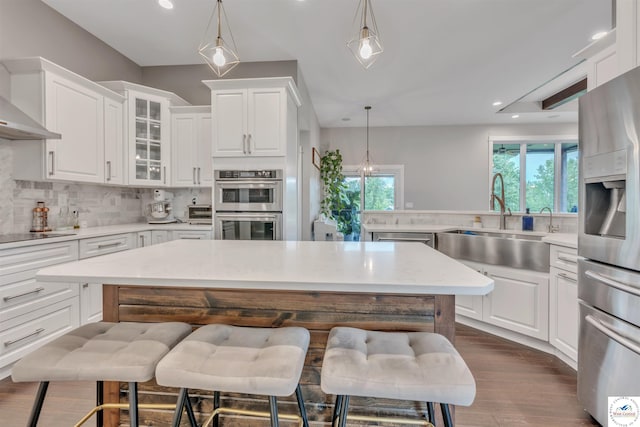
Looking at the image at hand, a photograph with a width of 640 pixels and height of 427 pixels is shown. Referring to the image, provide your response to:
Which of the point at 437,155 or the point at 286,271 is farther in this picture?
the point at 437,155

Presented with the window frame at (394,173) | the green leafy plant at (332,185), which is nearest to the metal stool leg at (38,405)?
the green leafy plant at (332,185)

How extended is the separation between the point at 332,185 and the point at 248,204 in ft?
11.0

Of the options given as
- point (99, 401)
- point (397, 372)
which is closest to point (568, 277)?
point (397, 372)

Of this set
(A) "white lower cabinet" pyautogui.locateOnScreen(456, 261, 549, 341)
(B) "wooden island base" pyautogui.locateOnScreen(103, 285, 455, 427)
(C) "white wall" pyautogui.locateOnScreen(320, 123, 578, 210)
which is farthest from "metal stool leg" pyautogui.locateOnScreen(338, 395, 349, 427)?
(C) "white wall" pyautogui.locateOnScreen(320, 123, 578, 210)

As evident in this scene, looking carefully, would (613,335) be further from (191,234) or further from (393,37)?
(191,234)

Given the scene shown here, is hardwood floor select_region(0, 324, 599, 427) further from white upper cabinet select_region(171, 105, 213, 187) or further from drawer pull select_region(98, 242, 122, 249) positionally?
white upper cabinet select_region(171, 105, 213, 187)

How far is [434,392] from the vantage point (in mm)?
829

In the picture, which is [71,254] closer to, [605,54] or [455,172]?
[605,54]

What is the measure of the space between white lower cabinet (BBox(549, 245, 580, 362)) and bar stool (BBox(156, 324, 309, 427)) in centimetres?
205

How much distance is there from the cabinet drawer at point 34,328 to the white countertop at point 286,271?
50.7 inches

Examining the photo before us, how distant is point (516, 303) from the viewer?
246 centimetres

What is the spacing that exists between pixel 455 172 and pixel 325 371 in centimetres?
642

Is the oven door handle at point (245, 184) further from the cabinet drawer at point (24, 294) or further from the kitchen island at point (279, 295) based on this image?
the kitchen island at point (279, 295)

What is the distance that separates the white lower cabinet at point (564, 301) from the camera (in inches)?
79.4
